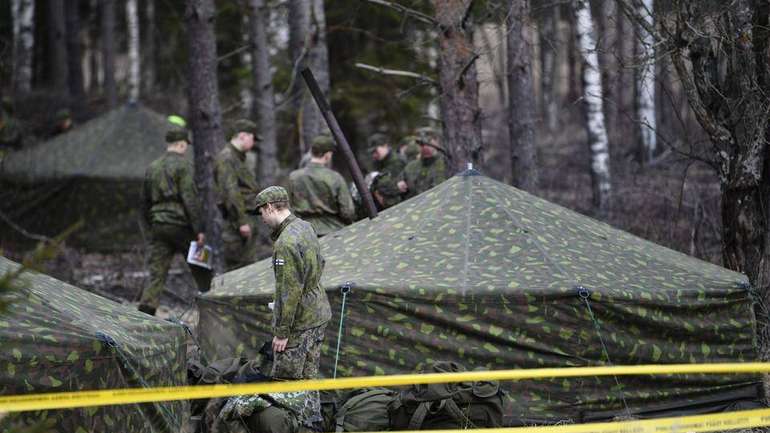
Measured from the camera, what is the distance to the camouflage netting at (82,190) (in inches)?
702

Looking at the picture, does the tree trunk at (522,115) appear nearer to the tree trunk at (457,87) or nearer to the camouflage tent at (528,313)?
the tree trunk at (457,87)

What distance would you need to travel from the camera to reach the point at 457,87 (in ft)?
36.6

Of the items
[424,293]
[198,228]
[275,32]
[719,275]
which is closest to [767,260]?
[719,275]

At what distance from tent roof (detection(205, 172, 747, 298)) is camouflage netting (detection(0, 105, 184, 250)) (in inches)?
360

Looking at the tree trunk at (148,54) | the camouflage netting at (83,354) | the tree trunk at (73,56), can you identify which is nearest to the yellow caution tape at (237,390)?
the camouflage netting at (83,354)

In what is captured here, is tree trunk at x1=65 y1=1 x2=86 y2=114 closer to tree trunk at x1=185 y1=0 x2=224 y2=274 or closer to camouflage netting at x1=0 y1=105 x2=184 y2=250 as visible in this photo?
camouflage netting at x1=0 y1=105 x2=184 y2=250

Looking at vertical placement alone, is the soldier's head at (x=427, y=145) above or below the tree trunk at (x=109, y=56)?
below

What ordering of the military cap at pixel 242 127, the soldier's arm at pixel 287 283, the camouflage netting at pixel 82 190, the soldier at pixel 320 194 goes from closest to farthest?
the soldier's arm at pixel 287 283 < the soldier at pixel 320 194 < the military cap at pixel 242 127 < the camouflage netting at pixel 82 190

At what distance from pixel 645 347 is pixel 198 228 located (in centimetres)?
510

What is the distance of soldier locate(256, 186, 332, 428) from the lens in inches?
270

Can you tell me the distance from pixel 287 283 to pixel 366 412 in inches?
43.2

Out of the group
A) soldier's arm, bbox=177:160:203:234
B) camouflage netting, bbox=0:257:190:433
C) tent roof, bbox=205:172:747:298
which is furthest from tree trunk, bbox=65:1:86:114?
camouflage netting, bbox=0:257:190:433

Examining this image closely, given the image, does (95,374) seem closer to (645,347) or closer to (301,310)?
(301,310)

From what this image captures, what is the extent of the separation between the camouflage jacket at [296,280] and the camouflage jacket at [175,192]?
4289 millimetres
